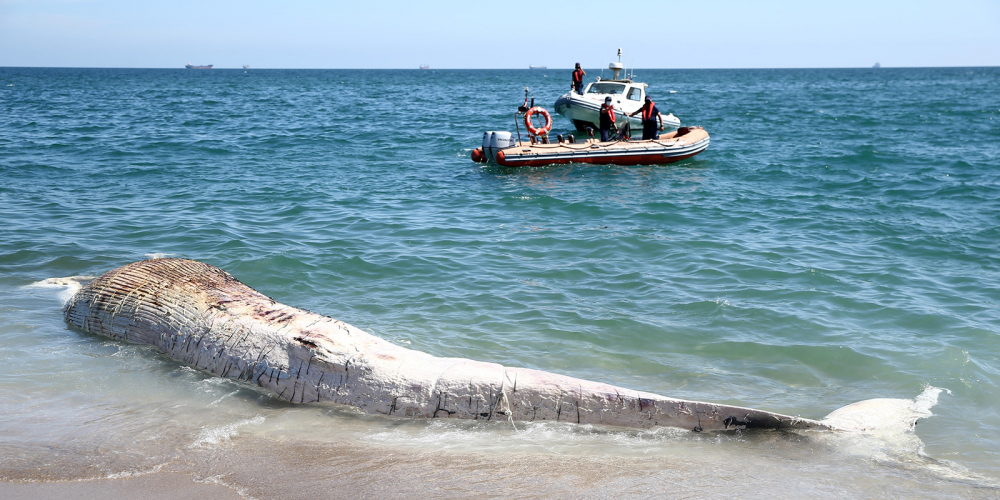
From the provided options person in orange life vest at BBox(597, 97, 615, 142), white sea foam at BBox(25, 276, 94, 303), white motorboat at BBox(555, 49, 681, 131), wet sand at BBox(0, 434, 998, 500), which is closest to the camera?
wet sand at BBox(0, 434, 998, 500)

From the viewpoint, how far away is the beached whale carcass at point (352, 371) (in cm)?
454

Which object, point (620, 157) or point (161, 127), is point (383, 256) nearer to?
point (620, 157)

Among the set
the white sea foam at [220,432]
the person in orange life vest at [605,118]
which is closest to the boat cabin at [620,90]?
the person in orange life vest at [605,118]

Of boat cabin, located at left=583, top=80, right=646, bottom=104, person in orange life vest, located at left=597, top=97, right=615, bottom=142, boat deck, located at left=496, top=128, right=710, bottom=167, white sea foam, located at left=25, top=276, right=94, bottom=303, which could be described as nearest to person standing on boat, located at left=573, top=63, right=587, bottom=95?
boat cabin, located at left=583, top=80, right=646, bottom=104

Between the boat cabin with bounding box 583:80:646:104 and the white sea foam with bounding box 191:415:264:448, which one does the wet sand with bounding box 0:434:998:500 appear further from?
the boat cabin with bounding box 583:80:646:104

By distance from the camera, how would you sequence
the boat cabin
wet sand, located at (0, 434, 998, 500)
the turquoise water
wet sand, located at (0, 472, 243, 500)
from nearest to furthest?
wet sand, located at (0, 472, 243, 500), wet sand, located at (0, 434, 998, 500), the turquoise water, the boat cabin

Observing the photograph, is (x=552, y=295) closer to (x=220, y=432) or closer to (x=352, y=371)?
(x=352, y=371)

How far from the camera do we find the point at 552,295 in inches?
308

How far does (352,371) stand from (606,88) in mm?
21366

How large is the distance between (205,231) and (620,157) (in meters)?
11.0

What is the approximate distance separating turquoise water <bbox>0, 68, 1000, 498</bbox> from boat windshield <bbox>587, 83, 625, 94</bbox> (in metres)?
6.73

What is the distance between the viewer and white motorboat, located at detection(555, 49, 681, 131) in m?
23.5

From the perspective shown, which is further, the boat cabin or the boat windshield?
the boat windshield

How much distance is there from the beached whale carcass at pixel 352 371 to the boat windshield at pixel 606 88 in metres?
20.4
